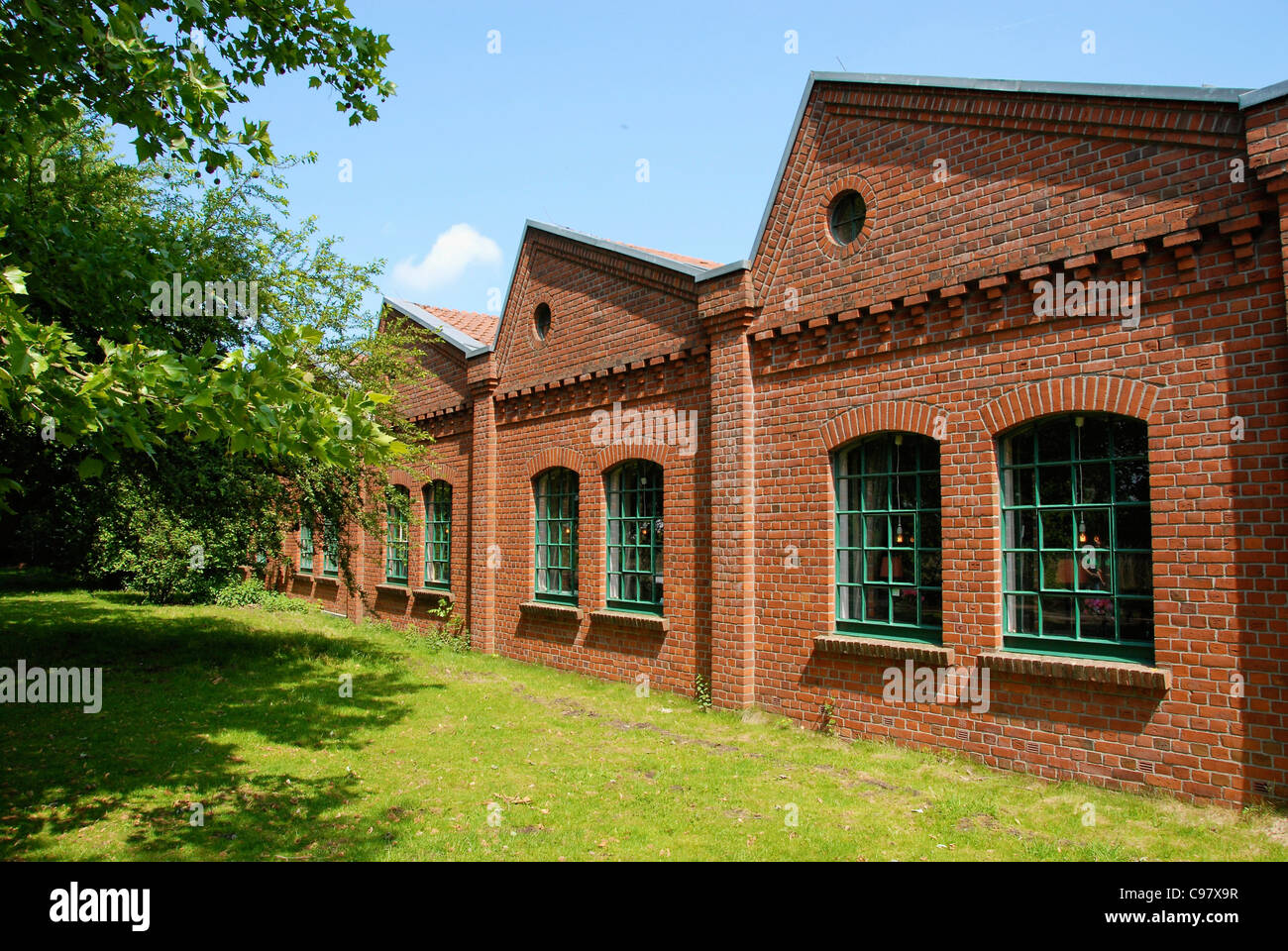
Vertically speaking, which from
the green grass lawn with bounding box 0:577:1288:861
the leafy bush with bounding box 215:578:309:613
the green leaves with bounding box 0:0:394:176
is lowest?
the green grass lawn with bounding box 0:577:1288:861

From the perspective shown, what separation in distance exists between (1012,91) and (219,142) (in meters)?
6.37

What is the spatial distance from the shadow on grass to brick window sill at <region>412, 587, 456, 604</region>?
1.37 metres

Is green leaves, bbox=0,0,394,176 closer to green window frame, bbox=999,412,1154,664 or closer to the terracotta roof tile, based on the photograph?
green window frame, bbox=999,412,1154,664

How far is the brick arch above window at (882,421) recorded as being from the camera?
7.31m

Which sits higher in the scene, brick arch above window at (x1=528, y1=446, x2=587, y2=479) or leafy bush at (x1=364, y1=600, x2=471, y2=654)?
brick arch above window at (x1=528, y1=446, x2=587, y2=479)

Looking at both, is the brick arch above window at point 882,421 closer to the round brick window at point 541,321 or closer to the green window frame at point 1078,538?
the green window frame at point 1078,538

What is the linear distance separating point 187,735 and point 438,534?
7436mm

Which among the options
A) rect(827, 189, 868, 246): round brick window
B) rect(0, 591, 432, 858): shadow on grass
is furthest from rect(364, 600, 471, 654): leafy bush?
rect(827, 189, 868, 246): round brick window

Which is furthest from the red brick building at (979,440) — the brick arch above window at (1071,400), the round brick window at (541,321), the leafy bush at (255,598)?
the leafy bush at (255,598)

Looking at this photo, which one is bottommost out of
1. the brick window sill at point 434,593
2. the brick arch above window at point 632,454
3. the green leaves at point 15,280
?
the brick window sill at point 434,593

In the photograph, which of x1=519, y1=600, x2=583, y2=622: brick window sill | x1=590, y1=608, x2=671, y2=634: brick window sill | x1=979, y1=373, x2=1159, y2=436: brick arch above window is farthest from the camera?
x1=519, y1=600, x2=583, y2=622: brick window sill

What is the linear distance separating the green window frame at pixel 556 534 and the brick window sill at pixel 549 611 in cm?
20

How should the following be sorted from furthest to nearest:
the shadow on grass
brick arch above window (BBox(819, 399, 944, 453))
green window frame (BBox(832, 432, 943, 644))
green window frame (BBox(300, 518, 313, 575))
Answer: green window frame (BBox(300, 518, 313, 575)) < green window frame (BBox(832, 432, 943, 644)) < brick arch above window (BBox(819, 399, 944, 453)) < the shadow on grass

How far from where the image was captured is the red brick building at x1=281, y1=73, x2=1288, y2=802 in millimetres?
5680
